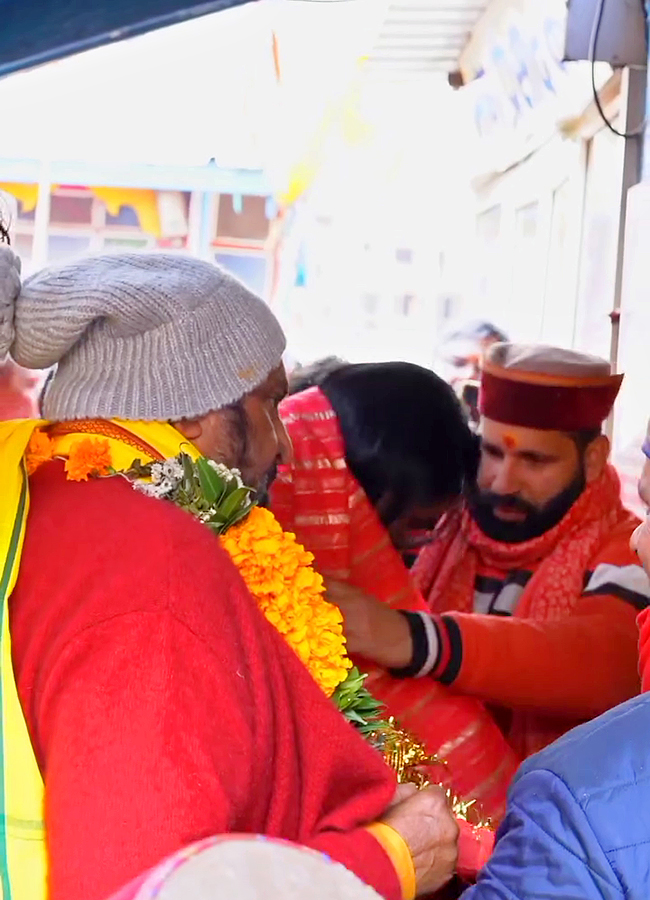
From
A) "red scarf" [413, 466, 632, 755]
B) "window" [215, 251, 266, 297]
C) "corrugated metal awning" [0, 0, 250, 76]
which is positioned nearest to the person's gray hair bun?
"corrugated metal awning" [0, 0, 250, 76]

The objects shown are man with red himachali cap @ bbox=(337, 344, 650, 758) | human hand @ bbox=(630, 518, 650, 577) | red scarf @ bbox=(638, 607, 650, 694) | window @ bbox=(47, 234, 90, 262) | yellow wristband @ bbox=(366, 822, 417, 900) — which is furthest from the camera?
window @ bbox=(47, 234, 90, 262)

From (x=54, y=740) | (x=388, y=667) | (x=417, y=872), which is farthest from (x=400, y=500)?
(x=54, y=740)

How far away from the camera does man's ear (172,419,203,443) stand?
1.36 meters

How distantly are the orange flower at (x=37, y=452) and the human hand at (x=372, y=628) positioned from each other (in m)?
0.89

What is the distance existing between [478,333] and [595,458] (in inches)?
67.8

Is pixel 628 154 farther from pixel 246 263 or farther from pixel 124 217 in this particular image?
pixel 124 217

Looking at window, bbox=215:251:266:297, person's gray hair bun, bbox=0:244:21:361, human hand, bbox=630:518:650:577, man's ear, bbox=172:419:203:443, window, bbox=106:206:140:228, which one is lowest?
human hand, bbox=630:518:650:577

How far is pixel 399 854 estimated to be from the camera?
1.22 m

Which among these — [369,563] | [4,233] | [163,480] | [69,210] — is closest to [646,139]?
[369,563]

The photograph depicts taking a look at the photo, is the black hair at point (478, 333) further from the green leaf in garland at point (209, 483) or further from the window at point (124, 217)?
the green leaf in garland at point (209, 483)

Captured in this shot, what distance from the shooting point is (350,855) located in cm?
115

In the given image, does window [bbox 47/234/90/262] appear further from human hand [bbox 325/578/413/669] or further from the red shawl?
human hand [bbox 325/578/413/669]

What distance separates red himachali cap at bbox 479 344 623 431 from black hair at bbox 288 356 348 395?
438 mm

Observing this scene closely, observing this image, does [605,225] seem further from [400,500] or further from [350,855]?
[350,855]
